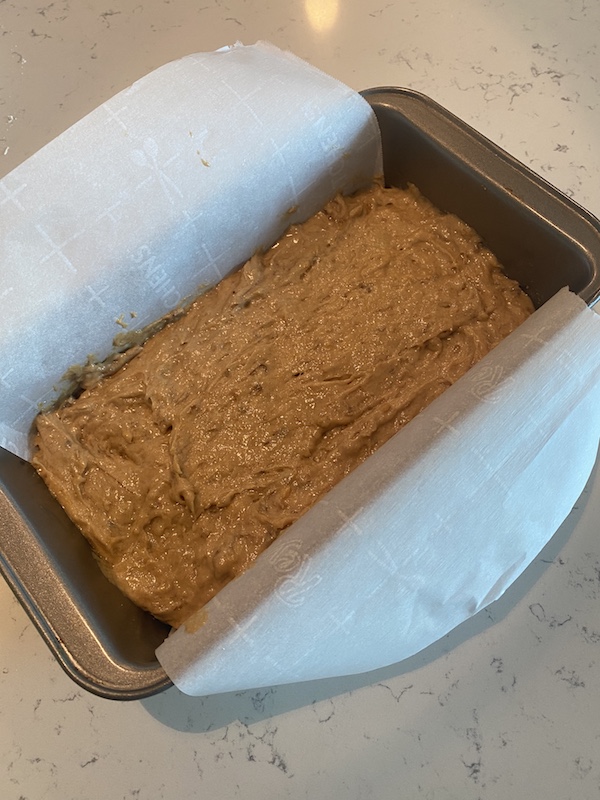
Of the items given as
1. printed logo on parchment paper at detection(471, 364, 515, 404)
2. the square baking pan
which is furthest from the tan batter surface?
printed logo on parchment paper at detection(471, 364, 515, 404)

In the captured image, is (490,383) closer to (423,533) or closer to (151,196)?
(423,533)

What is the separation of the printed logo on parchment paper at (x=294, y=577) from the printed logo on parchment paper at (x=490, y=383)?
266 millimetres

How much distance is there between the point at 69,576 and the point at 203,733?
0.28 meters

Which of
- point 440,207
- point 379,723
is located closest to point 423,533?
point 379,723

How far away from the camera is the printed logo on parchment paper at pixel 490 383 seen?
0.67m

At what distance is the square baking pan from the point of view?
0.63 metres

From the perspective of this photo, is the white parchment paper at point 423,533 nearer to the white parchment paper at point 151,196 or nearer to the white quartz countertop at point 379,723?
the white quartz countertop at point 379,723

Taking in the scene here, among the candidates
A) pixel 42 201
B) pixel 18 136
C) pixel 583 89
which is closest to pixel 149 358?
pixel 42 201

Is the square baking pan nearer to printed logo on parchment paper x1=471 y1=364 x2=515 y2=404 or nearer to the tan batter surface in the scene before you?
the tan batter surface

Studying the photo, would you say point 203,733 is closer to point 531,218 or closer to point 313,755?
point 313,755

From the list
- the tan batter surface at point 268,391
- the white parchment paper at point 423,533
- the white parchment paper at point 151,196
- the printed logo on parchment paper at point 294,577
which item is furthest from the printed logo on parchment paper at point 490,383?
the white parchment paper at point 151,196

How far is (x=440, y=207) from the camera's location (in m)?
0.95

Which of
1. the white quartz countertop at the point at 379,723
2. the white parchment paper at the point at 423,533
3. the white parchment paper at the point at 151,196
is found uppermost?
the white parchment paper at the point at 151,196

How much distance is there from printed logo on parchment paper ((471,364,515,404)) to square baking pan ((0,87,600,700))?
185 mm
